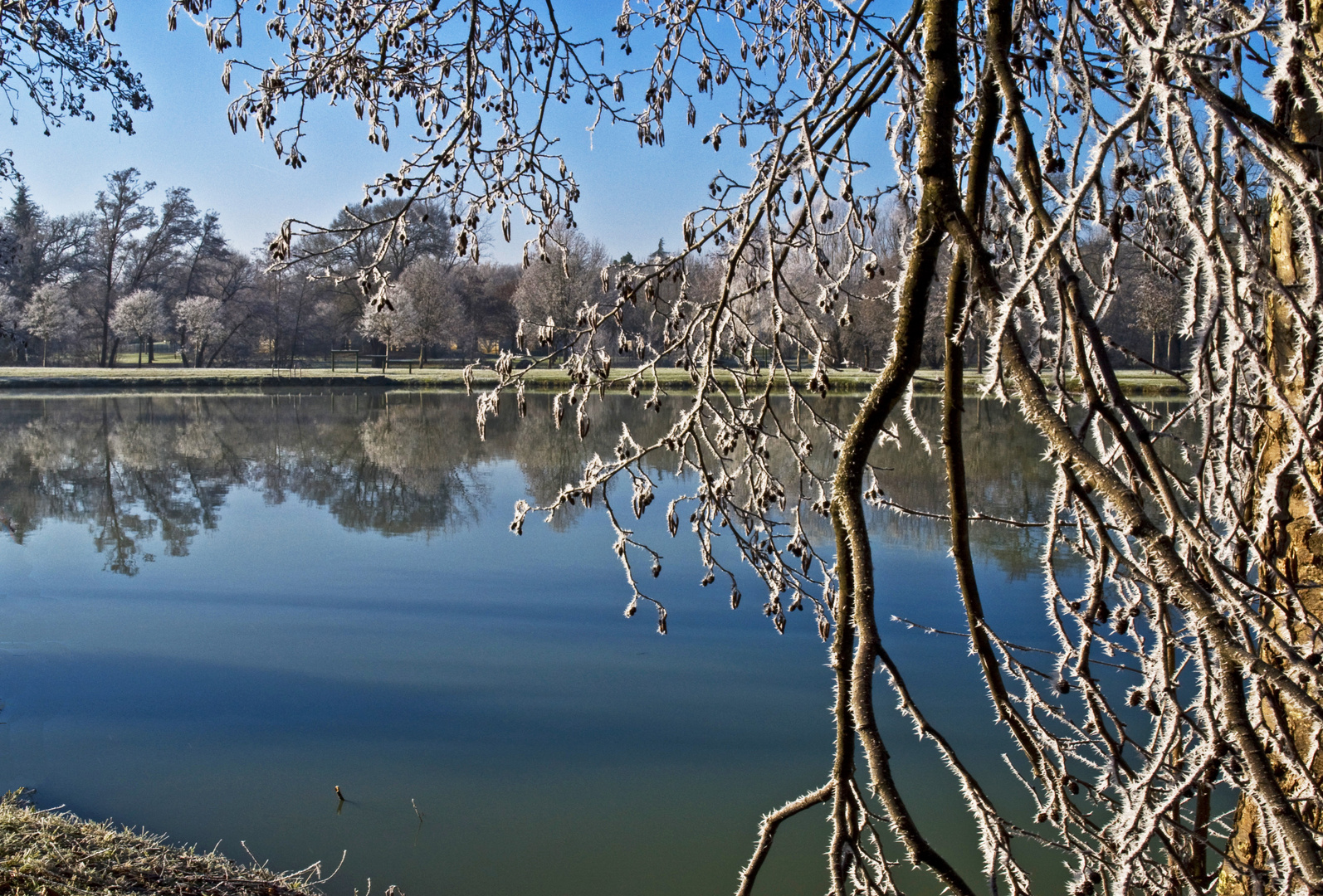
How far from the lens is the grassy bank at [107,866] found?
3.32m

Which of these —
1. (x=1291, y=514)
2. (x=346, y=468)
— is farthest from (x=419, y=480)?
(x=1291, y=514)

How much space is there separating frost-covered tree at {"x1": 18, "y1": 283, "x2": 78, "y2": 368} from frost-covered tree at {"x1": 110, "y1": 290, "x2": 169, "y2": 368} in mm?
1929

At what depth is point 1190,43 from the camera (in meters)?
1.09

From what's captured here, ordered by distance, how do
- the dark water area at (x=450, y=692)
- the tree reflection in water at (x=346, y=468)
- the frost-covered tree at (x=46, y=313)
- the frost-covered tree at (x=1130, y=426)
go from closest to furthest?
the frost-covered tree at (x=1130, y=426) < the dark water area at (x=450, y=692) < the tree reflection in water at (x=346, y=468) < the frost-covered tree at (x=46, y=313)

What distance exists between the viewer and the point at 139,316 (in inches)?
1566

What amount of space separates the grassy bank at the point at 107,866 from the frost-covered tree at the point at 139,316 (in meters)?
41.2

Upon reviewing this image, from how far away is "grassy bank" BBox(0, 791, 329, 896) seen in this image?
10.9 ft

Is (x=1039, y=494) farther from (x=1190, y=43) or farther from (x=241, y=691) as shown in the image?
(x=1190, y=43)

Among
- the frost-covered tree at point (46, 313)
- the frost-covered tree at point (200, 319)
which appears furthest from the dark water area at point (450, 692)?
the frost-covered tree at point (200, 319)

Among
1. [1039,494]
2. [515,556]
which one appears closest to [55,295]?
[515,556]

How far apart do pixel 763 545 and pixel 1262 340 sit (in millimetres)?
1599

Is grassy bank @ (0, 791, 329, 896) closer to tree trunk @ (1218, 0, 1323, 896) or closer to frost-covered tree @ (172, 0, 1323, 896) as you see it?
frost-covered tree @ (172, 0, 1323, 896)

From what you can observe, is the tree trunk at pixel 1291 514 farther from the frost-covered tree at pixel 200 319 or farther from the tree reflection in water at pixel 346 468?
the frost-covered tree at pixel 200 319

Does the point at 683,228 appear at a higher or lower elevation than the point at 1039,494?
higher
